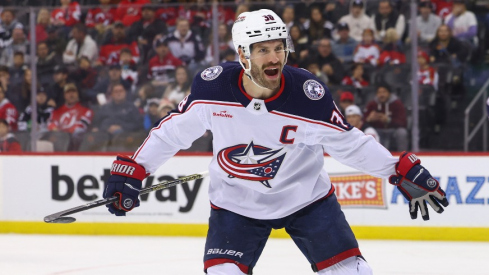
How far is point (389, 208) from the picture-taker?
680 centimetres

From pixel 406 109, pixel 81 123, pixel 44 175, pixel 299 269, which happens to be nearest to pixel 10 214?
pixel 44 175

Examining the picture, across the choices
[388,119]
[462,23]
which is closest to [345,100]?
[388,119]

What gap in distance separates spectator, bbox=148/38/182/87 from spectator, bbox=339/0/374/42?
60.1 inches

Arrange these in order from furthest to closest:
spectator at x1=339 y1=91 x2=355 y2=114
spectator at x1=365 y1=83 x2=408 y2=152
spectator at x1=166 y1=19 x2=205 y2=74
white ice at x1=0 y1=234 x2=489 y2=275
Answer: spectator at x1=166 y1=19 x2=205 y2=74 → spectator at x1=339 y1=91 x2=355 y2=114 → spectator at x1=365 y1=83 x2=408 y2=152 → white ice at x1=0 y1=234 x2=489 y2=275

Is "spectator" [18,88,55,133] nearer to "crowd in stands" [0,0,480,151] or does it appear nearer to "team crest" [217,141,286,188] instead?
"crowd in stands" [0,0,480,151]

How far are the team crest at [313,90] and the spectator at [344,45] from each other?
438cm

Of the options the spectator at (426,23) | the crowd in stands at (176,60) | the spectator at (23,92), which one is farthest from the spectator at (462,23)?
the spectator at (23,92)

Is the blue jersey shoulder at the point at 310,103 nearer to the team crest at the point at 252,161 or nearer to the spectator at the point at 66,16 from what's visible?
the team crest at the point at 252,161

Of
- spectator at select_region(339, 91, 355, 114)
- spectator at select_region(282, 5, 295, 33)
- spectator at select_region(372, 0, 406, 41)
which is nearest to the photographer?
spectator at select_region(339, 91, 355, 114)

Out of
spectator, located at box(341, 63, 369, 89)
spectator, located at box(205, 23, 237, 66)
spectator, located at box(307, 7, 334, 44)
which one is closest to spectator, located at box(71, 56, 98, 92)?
spectator, located at box(205, 23, 237, 66)

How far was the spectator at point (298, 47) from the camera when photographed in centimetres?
756

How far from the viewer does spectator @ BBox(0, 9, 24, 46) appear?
7.77m

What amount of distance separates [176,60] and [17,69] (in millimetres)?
1470

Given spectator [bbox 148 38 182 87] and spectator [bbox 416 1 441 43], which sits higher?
spectator [bbox 416 1 441 43]
